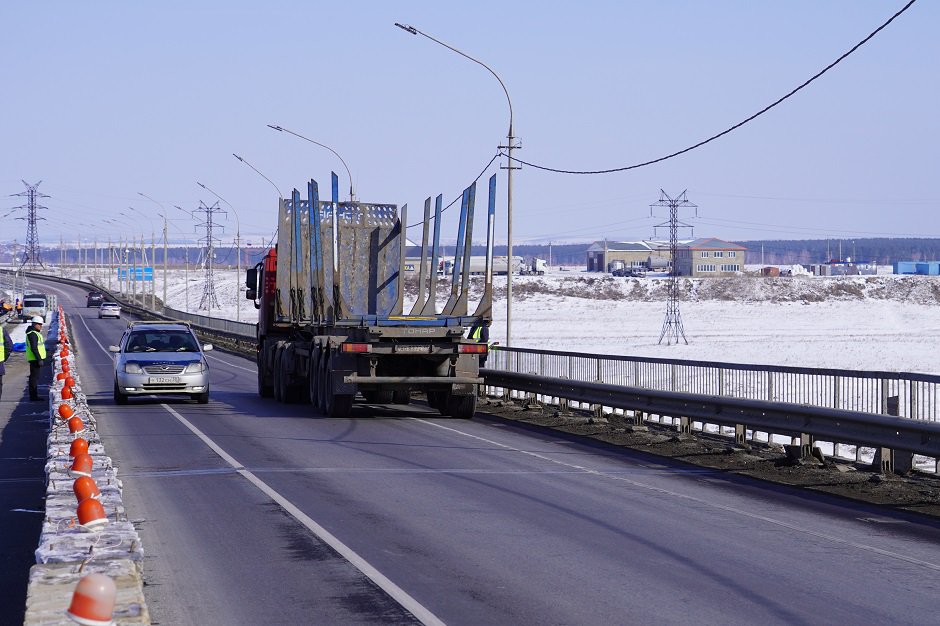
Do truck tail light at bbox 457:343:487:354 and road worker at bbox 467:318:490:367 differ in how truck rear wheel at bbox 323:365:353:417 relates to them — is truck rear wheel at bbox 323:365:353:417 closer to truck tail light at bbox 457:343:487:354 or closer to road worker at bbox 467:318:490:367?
truck tail light at bbox 457:343:487:354

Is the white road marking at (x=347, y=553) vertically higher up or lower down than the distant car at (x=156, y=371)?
lower down

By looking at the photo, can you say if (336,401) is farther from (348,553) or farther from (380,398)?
(348,553)

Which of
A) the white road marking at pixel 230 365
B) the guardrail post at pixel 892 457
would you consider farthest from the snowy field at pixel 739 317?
the guardrail post at pixel 892 457

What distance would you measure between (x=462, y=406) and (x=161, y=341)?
304 inches

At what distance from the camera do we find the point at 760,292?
124062 millimetres

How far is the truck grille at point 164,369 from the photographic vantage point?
26.2 meters

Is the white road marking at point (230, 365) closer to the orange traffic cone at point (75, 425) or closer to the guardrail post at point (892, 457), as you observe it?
the orange traffic cone at point (75, 425)

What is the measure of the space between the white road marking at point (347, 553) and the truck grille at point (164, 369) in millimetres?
10240

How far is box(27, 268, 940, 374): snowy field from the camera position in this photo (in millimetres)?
50234

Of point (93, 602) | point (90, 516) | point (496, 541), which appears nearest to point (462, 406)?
point (496, 541)

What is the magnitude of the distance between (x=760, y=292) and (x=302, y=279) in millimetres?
102395

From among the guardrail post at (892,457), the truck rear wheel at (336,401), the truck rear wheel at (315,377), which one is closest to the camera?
the guardrail post at (892,457)

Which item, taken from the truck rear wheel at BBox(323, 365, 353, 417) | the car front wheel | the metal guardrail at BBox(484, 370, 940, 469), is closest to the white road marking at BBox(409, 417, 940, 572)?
the metal guardrail at BBox(484, 370, 940, 469)

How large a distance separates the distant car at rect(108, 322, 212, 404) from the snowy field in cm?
596
